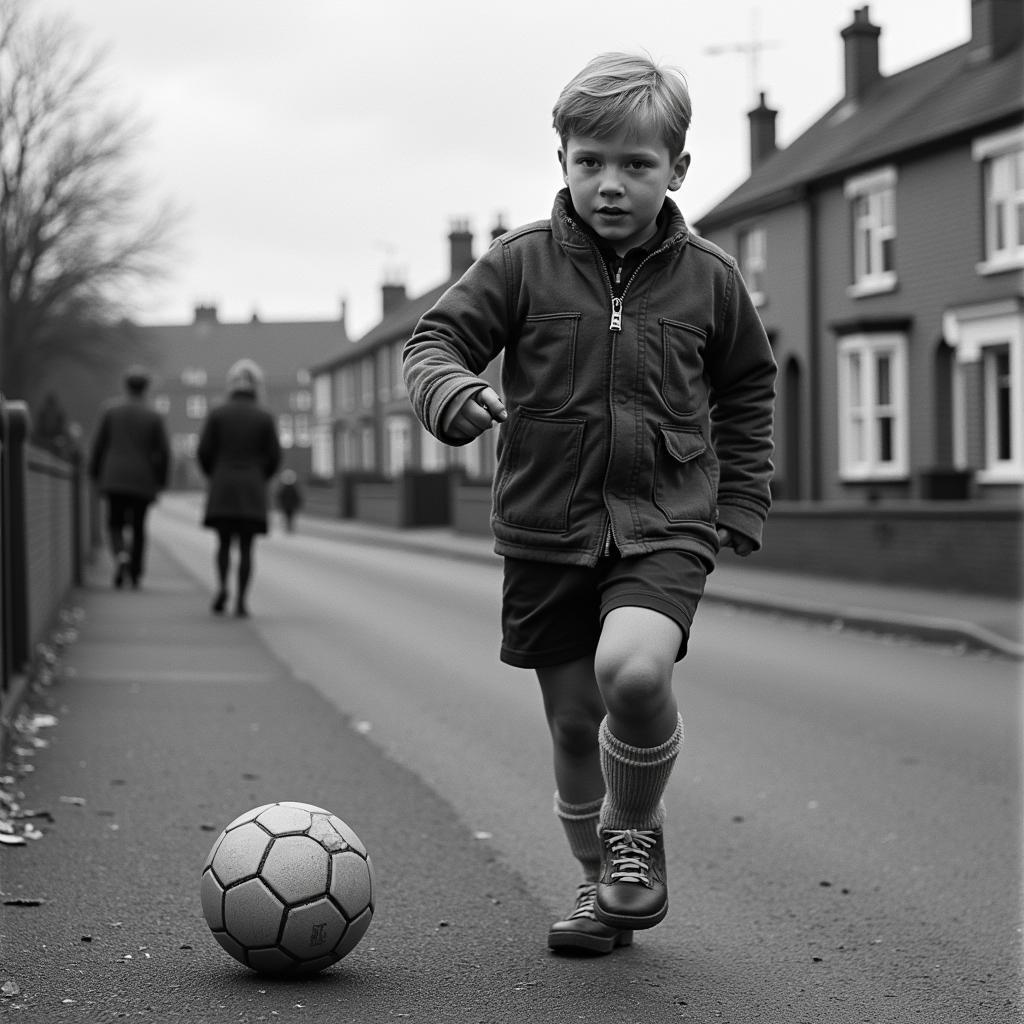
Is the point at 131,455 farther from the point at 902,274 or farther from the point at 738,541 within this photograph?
the point at 902,274

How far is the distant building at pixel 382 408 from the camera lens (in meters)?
57.2

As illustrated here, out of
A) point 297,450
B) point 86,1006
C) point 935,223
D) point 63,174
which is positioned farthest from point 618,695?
point 297,450

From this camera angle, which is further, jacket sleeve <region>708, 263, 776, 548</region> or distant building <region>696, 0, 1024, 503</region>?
distant building <region>696, 0, 1024, 503</region>

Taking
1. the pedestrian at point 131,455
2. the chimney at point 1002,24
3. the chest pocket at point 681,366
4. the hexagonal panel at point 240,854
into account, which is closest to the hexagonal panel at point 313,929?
the hexagonal panel at point 240,854

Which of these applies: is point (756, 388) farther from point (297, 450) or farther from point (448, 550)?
point (297, 450)

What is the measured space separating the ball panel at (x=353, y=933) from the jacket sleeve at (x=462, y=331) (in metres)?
1.07

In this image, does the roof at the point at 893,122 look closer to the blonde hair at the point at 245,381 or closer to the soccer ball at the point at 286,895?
the blonde hair at the point at 245,381

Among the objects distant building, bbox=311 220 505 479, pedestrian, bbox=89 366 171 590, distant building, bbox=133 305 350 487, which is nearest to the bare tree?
distant building, bbox=311 220 505 479

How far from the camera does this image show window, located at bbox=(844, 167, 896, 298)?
28.4 m

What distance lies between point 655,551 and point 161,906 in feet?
5.50

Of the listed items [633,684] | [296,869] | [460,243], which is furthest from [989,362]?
[460,243]

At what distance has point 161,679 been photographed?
384 inches

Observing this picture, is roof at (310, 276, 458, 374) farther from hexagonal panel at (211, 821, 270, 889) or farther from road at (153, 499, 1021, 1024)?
hexagonal panel at (211, 821, 270, 889)

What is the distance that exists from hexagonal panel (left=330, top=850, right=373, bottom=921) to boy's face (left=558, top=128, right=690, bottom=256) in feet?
4.96
